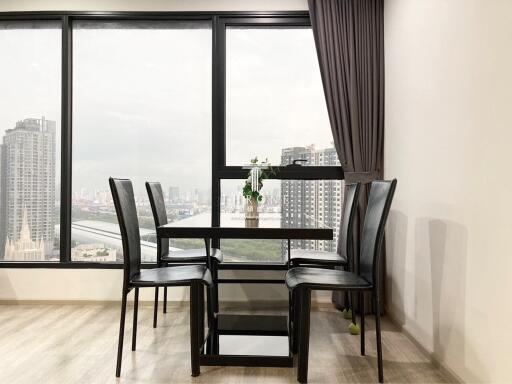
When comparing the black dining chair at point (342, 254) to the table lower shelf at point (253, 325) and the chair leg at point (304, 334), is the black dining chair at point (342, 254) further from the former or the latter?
the chair leg at point (304, 334)

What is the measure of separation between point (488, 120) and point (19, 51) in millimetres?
3577

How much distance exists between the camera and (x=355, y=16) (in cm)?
335

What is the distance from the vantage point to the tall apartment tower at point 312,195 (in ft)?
11.6

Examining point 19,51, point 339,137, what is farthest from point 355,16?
point 19,51

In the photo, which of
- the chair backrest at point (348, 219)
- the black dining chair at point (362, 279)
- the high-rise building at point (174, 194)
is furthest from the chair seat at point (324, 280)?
the high-rise building at point (174, 194)

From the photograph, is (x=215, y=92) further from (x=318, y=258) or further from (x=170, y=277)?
(x=170, y=277)

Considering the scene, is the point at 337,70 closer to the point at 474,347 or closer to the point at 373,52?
the point at 373,52

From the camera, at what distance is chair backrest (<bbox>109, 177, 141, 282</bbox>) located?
84.4 inches

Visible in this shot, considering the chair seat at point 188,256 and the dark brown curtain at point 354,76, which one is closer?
Result: the chair seat at point 188,256

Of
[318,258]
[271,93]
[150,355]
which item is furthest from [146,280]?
[271,93]

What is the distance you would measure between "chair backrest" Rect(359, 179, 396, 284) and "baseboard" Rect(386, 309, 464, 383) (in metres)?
0.58

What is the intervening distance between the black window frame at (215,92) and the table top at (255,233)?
1.48 meters

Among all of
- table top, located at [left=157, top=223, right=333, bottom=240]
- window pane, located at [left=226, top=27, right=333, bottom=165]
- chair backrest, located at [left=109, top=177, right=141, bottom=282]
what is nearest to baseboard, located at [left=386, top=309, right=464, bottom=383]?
table top, located at [left=157, top=223, right=333, bottom=240]

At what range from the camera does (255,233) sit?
2.00 m
